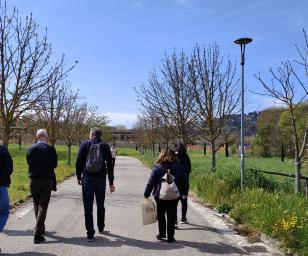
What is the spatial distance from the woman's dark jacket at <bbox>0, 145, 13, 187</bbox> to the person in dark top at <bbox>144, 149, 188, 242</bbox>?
2245 mm

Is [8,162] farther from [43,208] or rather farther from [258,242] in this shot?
[258,242]

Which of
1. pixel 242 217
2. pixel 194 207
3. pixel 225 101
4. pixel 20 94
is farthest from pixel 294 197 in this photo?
pixel 225 101

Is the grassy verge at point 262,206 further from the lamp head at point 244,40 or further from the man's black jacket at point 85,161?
the lamp head at point 244,40

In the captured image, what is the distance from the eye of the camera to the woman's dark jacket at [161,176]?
26.9 feet

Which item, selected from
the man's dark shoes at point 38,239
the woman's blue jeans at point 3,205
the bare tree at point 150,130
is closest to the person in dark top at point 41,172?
the man's dark shoes at point 38,239

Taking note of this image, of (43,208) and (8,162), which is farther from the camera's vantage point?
(43,208)

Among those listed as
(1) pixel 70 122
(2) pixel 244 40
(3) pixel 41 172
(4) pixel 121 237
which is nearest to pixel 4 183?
(3) pixel 41 172

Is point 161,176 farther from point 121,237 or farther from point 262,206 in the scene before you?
point 262,206

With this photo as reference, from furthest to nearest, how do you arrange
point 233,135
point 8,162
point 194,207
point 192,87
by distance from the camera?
point 233,135 < point 192,87 < point 194,207 < point 8,162

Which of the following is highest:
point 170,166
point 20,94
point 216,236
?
point 20,94

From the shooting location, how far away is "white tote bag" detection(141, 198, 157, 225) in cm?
834

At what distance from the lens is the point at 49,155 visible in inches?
328

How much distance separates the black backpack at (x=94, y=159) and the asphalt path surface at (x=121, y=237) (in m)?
1.21

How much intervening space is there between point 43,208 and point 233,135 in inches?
589
